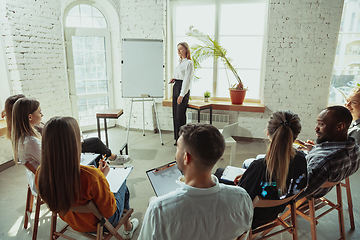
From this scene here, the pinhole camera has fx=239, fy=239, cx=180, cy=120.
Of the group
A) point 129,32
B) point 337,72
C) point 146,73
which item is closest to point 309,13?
point 337,72

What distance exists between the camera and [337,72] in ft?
13.4

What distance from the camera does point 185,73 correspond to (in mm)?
3879

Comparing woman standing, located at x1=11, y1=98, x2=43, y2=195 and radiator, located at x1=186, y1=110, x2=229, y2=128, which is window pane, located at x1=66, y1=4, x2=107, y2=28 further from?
woman standing, located at x1=11, y1=98, x2=43, y2=195

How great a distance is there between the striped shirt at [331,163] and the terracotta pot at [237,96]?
8.42 ft

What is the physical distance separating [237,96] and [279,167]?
2.95 meters

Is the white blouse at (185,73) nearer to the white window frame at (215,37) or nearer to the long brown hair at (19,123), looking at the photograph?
the white window frame at (215,37)

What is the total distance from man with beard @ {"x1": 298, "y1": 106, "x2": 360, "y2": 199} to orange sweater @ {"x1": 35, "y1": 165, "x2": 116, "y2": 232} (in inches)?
53.0

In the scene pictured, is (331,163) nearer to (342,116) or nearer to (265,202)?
(342,116)

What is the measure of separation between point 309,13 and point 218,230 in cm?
390

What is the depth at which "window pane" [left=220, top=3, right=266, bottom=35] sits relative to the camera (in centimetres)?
414

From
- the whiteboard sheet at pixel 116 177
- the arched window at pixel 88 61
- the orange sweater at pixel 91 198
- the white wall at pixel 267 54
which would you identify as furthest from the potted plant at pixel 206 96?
the orange sweater at pixel 91 198

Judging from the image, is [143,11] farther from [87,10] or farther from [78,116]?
[78,116]

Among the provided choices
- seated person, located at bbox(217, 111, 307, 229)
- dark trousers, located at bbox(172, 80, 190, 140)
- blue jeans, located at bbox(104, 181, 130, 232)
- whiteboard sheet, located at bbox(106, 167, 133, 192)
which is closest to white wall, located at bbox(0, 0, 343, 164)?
dark trousers, located at bbox(172, 80, 190, 140)

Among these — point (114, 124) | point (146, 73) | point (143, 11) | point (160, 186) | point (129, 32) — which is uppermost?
point (143, 11)
